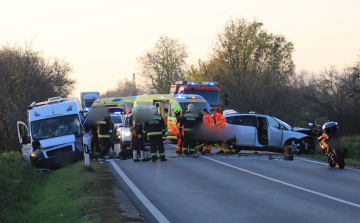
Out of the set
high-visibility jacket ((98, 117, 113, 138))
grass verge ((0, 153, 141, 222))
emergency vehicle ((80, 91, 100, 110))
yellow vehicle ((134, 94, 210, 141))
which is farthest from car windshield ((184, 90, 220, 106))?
emergency vehicle ((80, 91, 100, 110))

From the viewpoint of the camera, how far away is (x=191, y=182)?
38.8 ft

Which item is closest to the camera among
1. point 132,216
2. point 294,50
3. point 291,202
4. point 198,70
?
point 132,216

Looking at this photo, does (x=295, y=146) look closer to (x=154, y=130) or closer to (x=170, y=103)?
(x=154, y=130)

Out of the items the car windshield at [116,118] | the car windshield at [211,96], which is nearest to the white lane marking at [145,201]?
the car windshield at [116,118]

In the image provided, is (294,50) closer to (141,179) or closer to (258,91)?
(258,91)

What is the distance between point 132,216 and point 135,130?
9.51 metres

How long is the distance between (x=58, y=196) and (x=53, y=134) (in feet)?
24.6

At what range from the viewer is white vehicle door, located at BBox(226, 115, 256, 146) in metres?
20.0

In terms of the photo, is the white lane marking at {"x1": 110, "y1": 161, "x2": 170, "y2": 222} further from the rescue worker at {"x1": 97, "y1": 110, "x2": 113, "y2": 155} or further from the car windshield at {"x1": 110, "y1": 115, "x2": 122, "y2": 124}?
the car windshield at {"x1": 110, "y1": 115, "x2": 122, "y2": 124}

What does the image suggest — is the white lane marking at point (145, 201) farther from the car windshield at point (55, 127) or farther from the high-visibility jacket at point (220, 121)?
the high-visibility jacket at point (220, 121)

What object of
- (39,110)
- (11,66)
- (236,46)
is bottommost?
(39,110)

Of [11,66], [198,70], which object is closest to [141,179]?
[11,66]

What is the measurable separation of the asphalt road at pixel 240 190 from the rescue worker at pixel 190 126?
2.47 m

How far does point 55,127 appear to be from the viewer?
59.1ft
